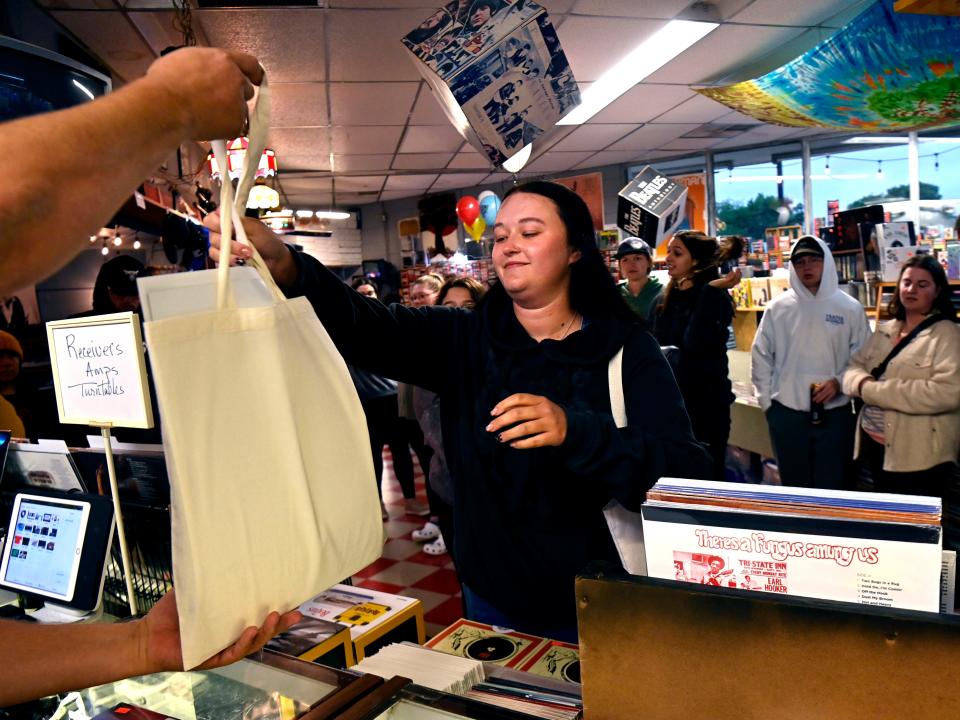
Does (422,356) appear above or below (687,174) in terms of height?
below

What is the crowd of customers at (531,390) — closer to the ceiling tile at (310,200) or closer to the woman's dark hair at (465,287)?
the woman's dark hair at (465,287)

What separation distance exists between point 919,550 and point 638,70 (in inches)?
232

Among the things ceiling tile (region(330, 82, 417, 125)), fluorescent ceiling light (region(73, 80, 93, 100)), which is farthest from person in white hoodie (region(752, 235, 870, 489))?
ceiling tile (region(330, 82, 417, 125))

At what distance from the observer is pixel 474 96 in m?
1.88

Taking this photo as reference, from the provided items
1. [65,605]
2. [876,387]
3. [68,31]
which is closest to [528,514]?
[65,605]

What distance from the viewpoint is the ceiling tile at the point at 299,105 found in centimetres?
550

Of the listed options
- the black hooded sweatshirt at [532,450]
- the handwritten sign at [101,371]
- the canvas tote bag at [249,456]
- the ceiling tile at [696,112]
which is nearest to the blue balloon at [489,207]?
the ceiling tile at [696,112]

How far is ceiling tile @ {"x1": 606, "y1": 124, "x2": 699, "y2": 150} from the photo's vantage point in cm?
807

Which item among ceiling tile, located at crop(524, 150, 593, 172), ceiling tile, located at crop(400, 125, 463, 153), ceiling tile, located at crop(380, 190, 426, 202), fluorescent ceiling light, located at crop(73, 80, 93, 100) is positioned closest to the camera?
fluorescent ceiling light, located at crop(73, 80, 93, 100)

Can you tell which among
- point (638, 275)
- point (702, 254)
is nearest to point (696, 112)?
point (638, 275)

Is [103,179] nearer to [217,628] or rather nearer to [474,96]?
[217,628]

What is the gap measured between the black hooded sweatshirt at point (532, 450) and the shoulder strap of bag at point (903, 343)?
222cm

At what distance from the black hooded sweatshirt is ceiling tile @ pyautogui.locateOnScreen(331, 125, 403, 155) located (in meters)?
6.02

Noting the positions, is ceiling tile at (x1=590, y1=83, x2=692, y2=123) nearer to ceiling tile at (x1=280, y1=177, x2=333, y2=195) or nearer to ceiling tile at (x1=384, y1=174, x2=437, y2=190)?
ceiling tile at (x1=384, y1=174, x2=437, y2=190)
